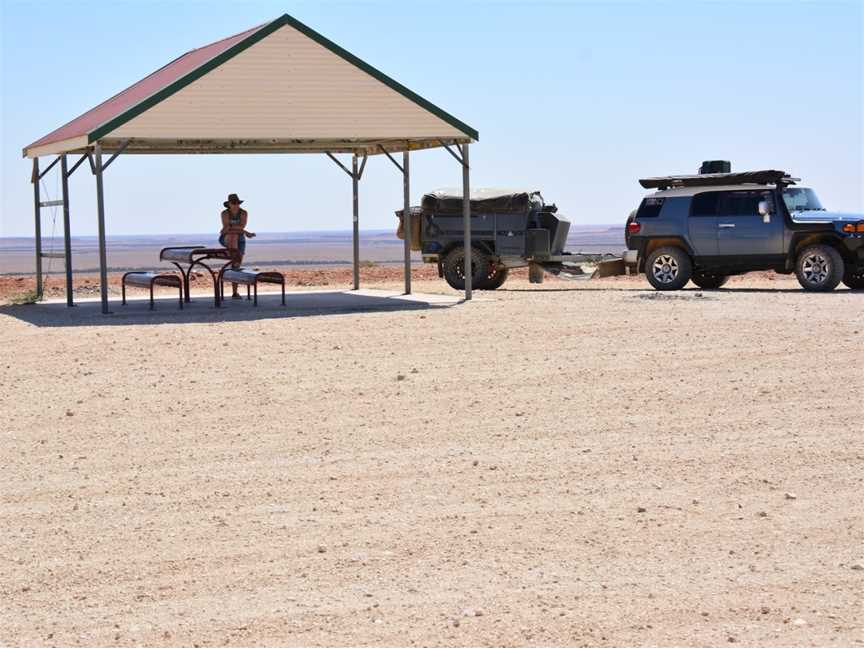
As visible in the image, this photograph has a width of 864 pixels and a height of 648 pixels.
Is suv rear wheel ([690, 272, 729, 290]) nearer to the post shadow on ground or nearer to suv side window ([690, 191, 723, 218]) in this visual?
suv side window ([690, 191, 723, 218])

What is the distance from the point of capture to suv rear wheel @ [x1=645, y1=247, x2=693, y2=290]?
78.9 ft

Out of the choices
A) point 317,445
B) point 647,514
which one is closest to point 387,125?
point 317,445

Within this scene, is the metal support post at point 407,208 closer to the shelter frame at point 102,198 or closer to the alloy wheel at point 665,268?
the shelter frame at point 102,198

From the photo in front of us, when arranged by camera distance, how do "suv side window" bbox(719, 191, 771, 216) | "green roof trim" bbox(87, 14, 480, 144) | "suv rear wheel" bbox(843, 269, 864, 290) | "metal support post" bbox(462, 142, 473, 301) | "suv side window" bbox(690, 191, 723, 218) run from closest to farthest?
1. "green roof trim" bbox(87, 14, 480, 144)
2. "metal support post" bbox(462, 142, 473, 301)
3. "suv rear wheel" bbox(843, 269, 864, 290)
4. "suv side window" bbox(719, 191, 771, 216)
5. "suv side window" bbox(690, 191, 723, 218)

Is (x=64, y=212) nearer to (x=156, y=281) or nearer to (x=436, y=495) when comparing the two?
(x=156, y=281)

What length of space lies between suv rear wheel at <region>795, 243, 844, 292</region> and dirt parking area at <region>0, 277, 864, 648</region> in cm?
801

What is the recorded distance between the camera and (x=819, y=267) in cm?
2303

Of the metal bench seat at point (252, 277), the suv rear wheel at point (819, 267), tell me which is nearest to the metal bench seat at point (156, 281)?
the metal bench seat at point (252, 277)

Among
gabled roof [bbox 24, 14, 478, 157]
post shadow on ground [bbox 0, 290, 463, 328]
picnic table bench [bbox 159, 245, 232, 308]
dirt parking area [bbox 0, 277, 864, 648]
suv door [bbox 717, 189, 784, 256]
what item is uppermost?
gabled roof [bbox 24, 14, 478, 157]

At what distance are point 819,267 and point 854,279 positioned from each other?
0.97 m

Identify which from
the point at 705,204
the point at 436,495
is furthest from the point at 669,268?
the point at 436,495

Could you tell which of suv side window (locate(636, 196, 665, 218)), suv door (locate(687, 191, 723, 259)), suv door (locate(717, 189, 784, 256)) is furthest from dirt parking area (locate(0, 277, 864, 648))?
suv side window (locate(636, 196, 665, 218))

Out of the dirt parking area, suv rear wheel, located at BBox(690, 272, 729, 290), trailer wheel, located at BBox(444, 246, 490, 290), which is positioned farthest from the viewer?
trailer wheel, located at BBox(444, 246, 490, 290)

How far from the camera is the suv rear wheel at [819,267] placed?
74.9 feet
